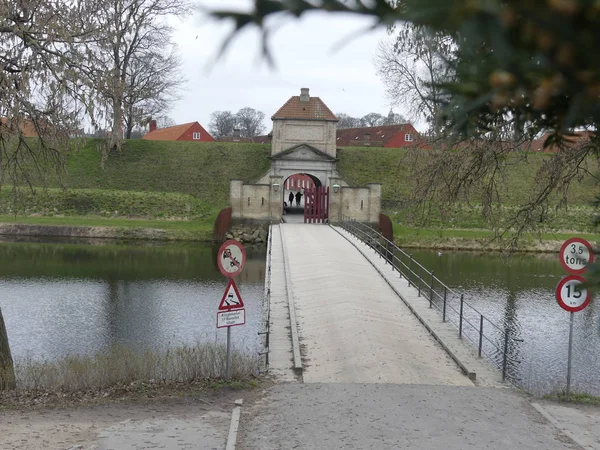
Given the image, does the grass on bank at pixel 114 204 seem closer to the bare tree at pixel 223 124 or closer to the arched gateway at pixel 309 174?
the arched gateway at pixel 309 174

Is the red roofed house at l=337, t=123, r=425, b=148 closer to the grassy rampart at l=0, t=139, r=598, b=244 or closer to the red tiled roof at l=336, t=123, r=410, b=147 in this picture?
the red tiled roof at l=336, t=123, r=410, b=147

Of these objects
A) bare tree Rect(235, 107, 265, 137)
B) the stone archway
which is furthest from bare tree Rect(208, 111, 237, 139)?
the stone archway

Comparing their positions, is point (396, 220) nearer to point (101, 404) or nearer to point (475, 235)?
point (475, 235)

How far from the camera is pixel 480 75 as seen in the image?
1.80 metres

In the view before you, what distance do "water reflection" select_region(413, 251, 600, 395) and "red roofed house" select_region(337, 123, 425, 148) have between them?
26838 mm

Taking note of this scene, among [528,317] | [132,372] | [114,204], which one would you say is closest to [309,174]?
[114,204]

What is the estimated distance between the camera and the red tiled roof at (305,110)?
37188 mm

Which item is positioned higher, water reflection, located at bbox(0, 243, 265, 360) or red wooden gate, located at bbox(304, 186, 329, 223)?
red wooden gate, located at bbox(304, 186, 329, 223)

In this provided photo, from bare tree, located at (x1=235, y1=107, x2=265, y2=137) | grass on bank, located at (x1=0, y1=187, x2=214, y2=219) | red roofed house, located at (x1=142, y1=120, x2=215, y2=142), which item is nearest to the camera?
grass on bank, located at (x1=0, y1=187, x2=214, y2=219)

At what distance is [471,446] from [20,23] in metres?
7.69

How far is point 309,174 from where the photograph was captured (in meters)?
36.6

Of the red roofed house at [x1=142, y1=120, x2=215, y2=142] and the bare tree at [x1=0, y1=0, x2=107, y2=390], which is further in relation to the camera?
the red roofed house at [x1=142, y1=120, x2=215, y2=142]

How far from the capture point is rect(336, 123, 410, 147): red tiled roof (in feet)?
189

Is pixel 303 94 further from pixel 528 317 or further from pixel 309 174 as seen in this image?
pixel 528 317
